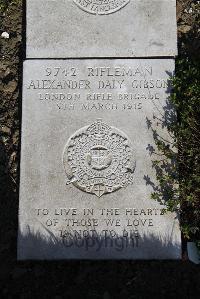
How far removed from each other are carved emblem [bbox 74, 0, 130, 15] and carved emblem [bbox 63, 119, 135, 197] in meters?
1.19

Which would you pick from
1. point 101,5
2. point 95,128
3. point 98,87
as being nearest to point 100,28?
point 101,5

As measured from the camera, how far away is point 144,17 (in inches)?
171

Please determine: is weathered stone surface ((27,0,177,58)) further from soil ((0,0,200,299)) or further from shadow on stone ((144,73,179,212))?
soil ((0,0,200,299))

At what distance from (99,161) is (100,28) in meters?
1.31

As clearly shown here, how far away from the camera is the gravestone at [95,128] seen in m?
4.01

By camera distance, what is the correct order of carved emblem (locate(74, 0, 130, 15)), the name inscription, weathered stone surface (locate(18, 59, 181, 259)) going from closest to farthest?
weathered stone surface (locate(18, 59, 181, 259))
the name inscription
carved emblem (locate(74, 0, 130, 15))

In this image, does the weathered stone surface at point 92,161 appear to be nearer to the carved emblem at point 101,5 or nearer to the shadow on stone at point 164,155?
the shadow on stone at point 164,155

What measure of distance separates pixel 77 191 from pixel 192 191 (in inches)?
41.3

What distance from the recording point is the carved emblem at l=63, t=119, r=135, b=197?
4.09 metres

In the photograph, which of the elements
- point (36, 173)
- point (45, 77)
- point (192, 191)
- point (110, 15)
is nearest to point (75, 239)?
point (36, 173)

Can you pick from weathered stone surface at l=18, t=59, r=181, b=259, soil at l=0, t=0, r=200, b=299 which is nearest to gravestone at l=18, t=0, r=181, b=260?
weathered stone surface at l=18, t=59, r=181, b=259

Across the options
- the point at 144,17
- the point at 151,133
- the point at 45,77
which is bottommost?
the point at 151,133
